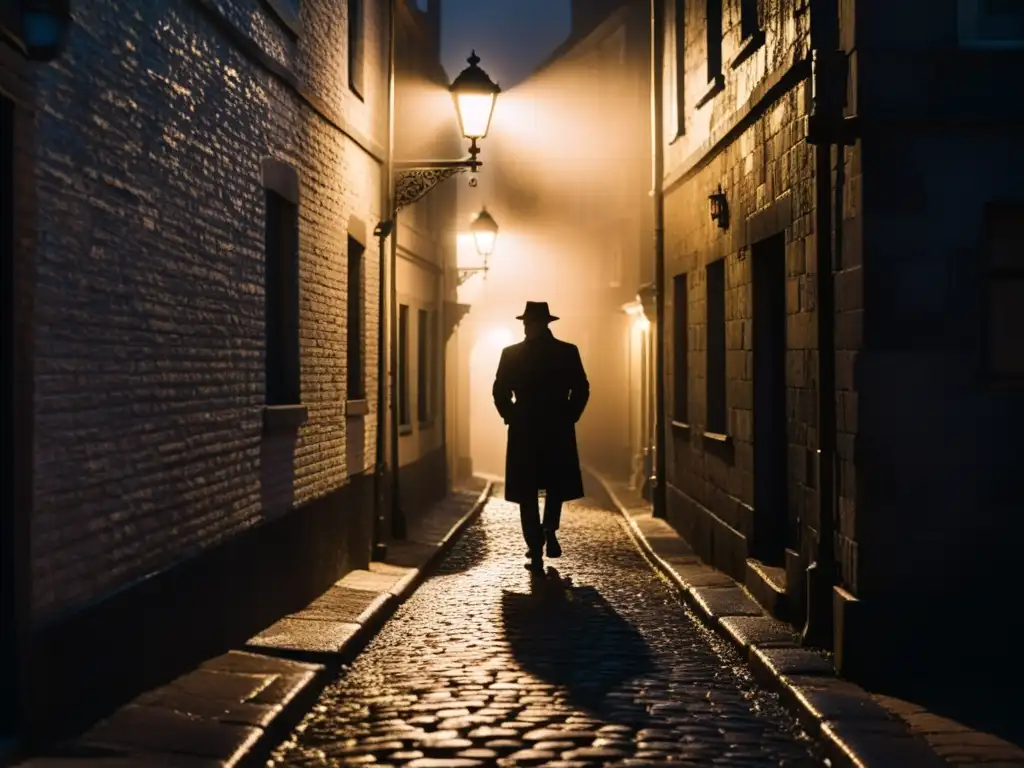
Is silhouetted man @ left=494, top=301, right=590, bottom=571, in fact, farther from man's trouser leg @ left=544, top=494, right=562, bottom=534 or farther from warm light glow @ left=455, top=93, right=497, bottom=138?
warm light glow @ left=455, top=93, right=497, bottom=138

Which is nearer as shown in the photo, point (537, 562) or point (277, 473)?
point (277, 473)

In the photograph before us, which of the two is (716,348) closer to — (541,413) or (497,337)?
(541,413)

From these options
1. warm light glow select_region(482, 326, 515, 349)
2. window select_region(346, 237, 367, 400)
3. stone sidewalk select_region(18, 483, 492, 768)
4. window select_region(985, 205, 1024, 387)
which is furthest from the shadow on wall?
warm light glow select_region(482, 326, 515, 349)

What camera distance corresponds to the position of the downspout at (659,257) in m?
15.2

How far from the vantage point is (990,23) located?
24.0 feet

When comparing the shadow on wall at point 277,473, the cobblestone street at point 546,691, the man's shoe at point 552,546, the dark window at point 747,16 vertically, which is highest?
the dark window at point 747,16

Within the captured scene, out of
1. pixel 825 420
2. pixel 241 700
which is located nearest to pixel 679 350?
pixel 825 420

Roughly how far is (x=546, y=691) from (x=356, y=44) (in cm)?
721

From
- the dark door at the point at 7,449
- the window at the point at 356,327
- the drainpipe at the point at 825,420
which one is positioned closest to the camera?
the dark door at the point at 7,449

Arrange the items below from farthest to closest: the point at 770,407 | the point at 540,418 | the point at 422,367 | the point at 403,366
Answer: the point at 422,367
the point at 403,366
the point at 540,418
the point at 770,407

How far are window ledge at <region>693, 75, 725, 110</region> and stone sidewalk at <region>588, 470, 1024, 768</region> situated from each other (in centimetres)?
422

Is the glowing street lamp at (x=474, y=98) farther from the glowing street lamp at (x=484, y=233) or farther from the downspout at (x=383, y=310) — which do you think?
the glowing street lamp at (x=484, y=233)

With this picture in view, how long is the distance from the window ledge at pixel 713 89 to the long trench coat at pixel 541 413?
2.54 m

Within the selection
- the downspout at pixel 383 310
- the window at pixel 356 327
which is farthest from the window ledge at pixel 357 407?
the downspout at pixel 383 310
